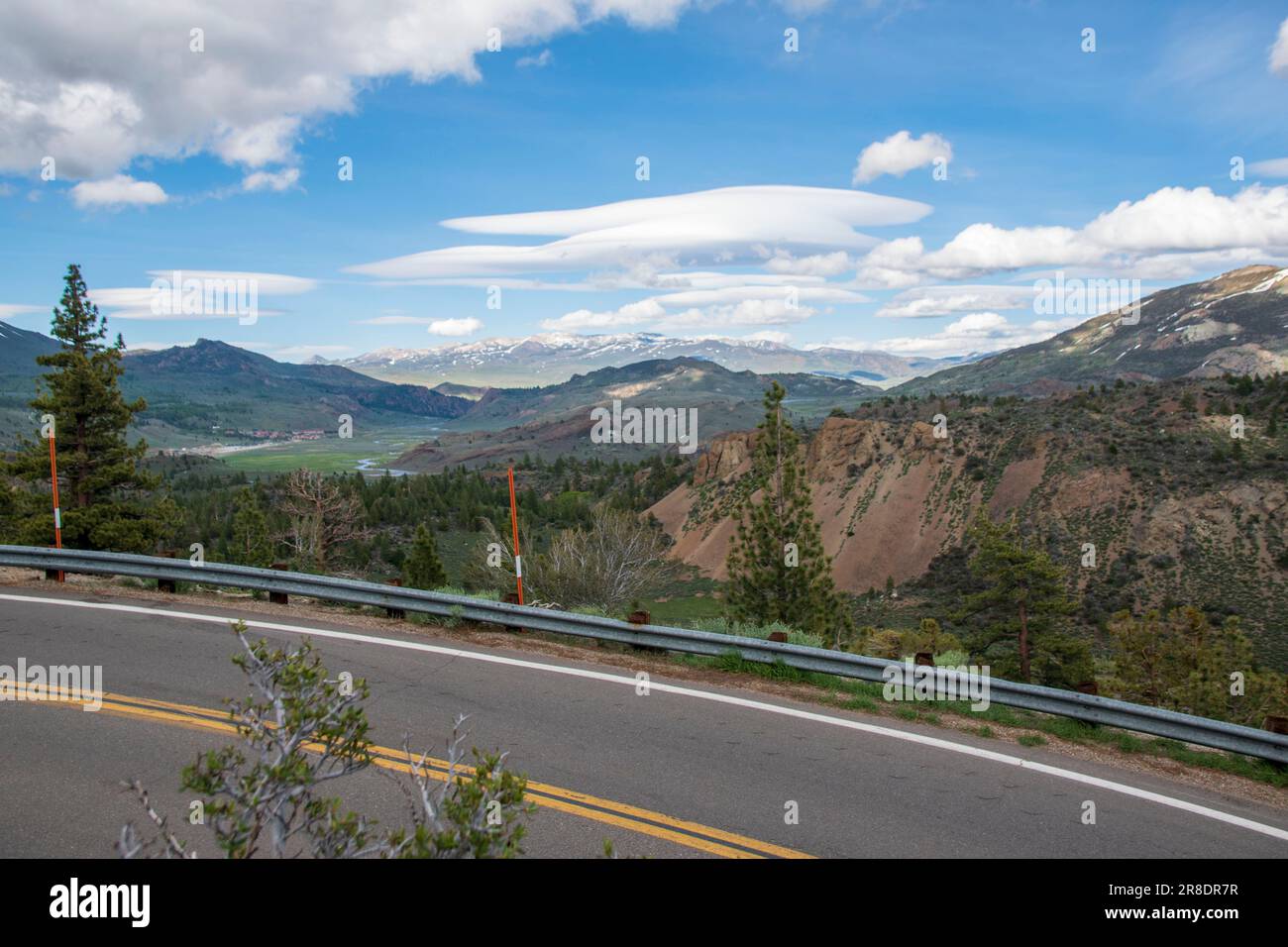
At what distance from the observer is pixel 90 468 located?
2709 centimetres

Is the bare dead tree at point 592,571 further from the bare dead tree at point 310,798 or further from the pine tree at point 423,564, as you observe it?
the bare dead tree at point 310,798

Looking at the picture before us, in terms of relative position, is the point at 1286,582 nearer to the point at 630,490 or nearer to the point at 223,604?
the point at 223,604

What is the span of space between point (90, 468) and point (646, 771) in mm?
27513

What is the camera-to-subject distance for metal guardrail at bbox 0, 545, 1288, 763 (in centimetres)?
736

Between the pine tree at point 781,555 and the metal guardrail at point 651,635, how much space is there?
13.1m

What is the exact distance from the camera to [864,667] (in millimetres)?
8617

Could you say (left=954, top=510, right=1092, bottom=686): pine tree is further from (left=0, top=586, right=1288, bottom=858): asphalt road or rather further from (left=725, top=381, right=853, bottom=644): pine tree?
(left=0, top=586, right=1288, bottom=858): asphalt road

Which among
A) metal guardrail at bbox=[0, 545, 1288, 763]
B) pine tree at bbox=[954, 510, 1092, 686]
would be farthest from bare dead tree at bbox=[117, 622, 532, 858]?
pine tree at bbox=[954, 510, 1092, 686]

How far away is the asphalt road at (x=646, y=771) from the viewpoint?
5727mm

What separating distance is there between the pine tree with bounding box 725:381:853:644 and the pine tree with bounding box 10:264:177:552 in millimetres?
19268

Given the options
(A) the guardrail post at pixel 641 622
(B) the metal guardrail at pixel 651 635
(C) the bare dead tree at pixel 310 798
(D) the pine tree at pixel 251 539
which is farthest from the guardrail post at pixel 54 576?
(D) the pine tree at pixel 251 539
